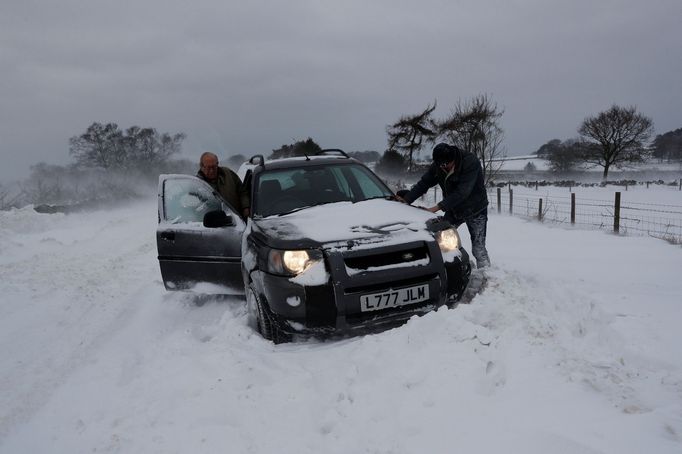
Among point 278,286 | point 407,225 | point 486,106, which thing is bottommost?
point 278,286

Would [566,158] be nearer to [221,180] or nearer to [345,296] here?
A: [221,180]

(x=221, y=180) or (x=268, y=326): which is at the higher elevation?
(x=221, y=180)

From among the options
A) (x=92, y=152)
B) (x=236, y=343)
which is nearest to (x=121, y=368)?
(x=236, y=343)

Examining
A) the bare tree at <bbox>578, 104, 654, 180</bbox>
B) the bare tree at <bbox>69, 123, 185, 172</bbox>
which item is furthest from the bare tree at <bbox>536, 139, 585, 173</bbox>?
the bare tree at <bbox>69, 123, 185, 172</bbox>

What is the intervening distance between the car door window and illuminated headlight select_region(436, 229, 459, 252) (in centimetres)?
252

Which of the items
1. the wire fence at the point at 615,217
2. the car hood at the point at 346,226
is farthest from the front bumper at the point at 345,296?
the wire fence at the point at 615,217

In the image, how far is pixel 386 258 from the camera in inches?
128

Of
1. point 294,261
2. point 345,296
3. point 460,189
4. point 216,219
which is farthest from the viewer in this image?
point 460,189

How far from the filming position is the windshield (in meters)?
4.30

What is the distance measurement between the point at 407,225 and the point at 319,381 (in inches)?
56.4

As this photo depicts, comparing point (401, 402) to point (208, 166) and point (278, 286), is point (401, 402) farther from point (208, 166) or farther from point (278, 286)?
point (208, 166)

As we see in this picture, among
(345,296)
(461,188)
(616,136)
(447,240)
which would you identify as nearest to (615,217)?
(461,188)

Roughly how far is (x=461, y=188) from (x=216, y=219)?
2832 mm

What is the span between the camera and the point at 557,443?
2.06 meters
